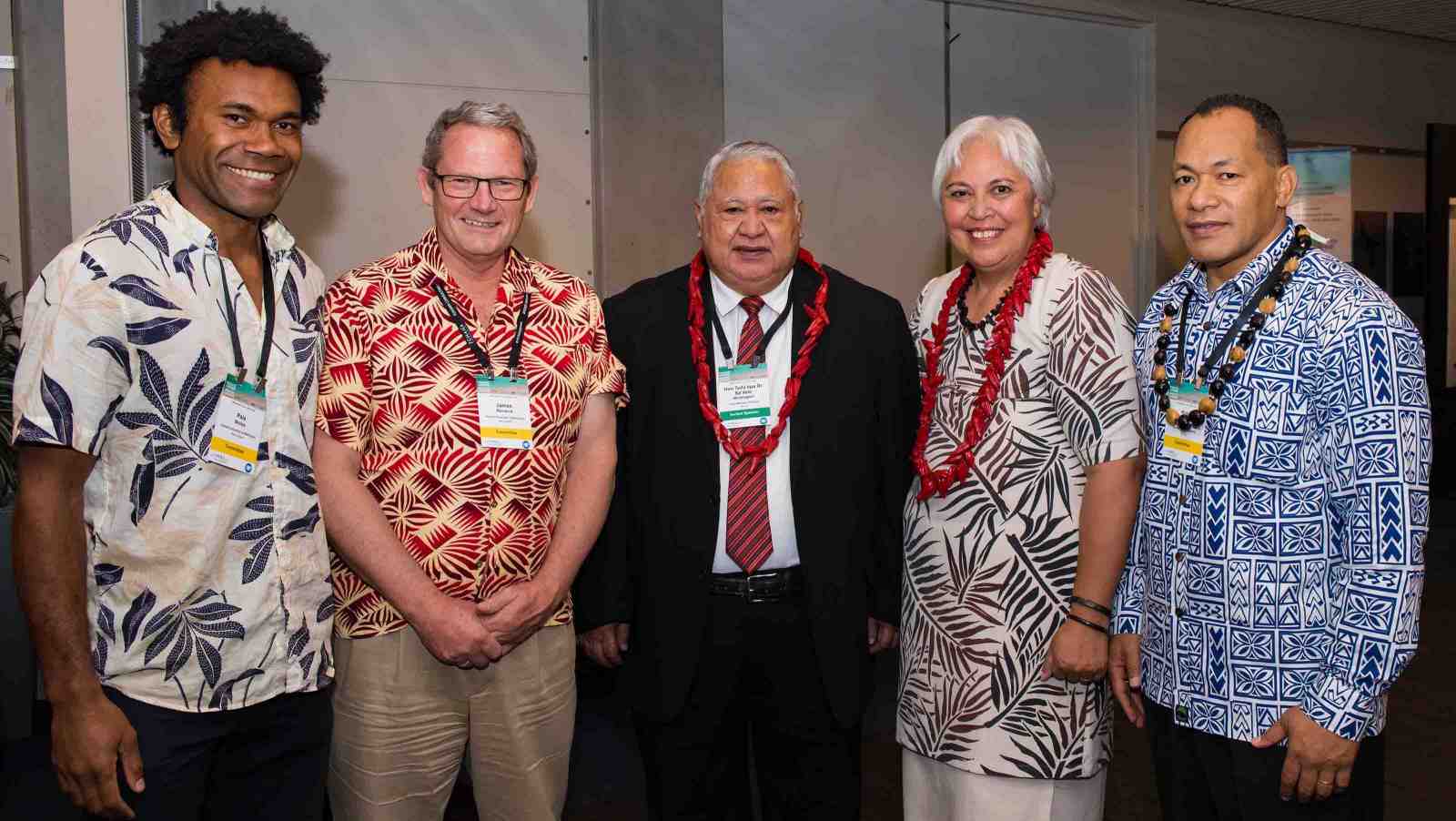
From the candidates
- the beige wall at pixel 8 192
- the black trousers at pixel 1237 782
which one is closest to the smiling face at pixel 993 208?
the black trousers at pixel 1237 782

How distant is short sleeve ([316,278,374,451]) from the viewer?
6.40 feet

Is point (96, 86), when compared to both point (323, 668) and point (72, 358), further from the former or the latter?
point (323, 668)

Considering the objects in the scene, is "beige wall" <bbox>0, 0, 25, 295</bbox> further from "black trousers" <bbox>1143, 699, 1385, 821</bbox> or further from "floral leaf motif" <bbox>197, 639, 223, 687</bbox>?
"black trousers" <bbox>1143, 699, 1385, 821</bbox>

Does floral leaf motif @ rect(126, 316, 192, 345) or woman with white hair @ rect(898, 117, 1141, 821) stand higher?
floral leaf motif @ rect(126, 316, 192, 345)

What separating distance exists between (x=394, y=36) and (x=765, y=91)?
178 centimetres

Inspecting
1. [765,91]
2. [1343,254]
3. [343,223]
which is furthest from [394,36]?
[1343,254]

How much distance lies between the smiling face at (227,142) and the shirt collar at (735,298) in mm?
1009

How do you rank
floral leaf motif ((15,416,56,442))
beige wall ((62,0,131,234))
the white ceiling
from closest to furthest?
floral leaf motif ((15,416,56,442)) < beige wall ((62,0,131,234)) < the white ceiling

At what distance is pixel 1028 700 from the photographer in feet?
6.98

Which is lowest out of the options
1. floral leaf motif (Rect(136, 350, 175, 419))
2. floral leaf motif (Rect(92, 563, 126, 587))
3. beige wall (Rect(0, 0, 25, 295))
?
floral leaf motif (Rect(92, 563, 126, 587))

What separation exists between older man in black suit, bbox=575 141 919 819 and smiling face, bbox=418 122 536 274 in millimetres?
440

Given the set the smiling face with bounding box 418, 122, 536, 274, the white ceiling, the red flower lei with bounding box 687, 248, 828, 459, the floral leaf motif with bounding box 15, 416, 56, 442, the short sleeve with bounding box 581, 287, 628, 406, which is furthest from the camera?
the white ceiling

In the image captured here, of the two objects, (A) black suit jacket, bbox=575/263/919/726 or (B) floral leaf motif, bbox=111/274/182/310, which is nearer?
(B) floral leaf motif, bbox=111/274/182/310

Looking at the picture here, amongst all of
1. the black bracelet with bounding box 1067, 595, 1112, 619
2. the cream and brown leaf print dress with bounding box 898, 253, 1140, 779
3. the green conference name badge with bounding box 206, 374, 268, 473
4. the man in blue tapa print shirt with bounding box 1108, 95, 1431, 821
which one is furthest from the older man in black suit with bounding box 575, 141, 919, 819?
the green conference name badge with bounding box 206, 374, 268, 473
